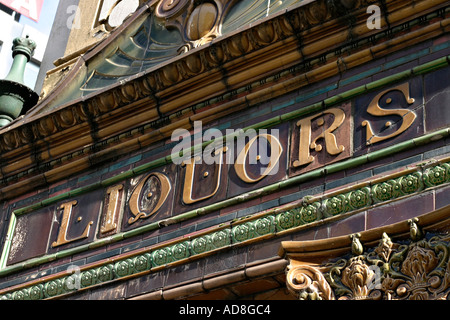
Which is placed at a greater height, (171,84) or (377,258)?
(171,84)

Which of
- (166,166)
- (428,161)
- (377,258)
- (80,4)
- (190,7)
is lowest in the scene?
(377,258)

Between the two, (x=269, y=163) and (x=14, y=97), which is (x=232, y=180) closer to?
(x=269, y=163)

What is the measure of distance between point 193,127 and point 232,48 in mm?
841

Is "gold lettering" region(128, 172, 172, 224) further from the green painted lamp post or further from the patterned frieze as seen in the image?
the green painted lamp post

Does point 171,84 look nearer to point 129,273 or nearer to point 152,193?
point 152,193

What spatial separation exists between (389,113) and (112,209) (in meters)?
2.86

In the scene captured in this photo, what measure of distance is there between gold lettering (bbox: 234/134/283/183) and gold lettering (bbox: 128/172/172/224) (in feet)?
2.49

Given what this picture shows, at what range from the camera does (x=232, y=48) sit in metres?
10.5

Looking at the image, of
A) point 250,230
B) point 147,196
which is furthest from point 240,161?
point 147,196

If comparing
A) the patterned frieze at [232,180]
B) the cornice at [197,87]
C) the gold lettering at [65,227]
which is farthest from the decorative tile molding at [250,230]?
the cornice at [197,87]

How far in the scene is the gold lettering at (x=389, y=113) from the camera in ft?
30.0

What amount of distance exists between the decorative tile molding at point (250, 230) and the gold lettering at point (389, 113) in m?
0.50

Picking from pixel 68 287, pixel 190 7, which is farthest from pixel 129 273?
pixel 190 7

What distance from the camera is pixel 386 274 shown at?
8.27 m
